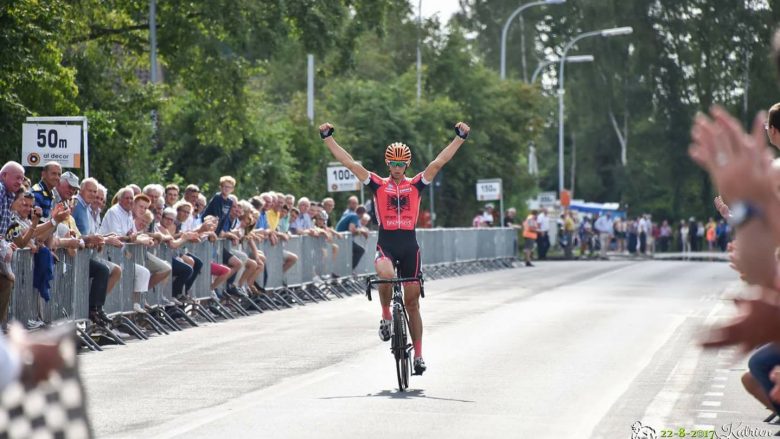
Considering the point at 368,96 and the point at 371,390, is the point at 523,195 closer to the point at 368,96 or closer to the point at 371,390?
the point at 368,96

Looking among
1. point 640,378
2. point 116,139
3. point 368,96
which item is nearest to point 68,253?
point 640,378

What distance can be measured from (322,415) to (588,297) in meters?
17.6

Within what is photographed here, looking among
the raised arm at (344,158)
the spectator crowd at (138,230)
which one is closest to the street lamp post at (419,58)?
the spectator crowd at (138,230)

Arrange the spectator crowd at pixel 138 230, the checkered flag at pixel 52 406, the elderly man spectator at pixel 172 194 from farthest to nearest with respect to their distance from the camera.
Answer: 1. the elderly man spectator at pixel 172 194
2. the spectator crowd at pixel 138 230
3. the checkered flag at pixel 52 406

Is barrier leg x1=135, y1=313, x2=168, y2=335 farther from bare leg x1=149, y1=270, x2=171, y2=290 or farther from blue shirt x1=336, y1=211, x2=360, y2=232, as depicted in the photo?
blue shirt x1=336, y1=211, x2=360, y2=232

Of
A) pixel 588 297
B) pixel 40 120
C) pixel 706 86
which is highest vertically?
pixel 706 86

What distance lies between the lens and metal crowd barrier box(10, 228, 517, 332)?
15.5 meters

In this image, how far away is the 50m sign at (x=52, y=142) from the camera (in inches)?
841

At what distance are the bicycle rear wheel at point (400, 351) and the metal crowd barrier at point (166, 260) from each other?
430 cm

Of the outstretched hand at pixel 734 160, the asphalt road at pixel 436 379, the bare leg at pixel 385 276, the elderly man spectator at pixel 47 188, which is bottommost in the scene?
the asphalt road at pixel 436 379

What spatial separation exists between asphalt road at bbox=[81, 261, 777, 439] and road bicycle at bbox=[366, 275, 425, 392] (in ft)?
0.60

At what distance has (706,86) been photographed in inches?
2950

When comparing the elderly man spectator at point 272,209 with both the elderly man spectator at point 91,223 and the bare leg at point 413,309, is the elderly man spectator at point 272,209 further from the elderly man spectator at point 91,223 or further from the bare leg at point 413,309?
the bare leg at point 413,309

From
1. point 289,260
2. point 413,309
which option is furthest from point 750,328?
point 289,260
